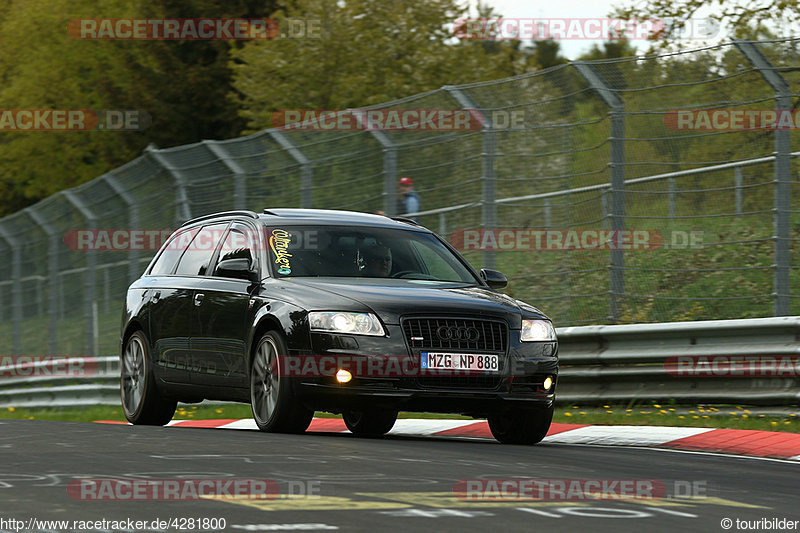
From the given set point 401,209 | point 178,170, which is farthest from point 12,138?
point 401,209

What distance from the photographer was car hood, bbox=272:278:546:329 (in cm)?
993

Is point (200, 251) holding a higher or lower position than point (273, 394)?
higher

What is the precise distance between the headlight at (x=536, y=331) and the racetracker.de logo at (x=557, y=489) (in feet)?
9.39

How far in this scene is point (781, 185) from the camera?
1223 cm

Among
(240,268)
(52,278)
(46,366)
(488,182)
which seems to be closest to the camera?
(240,268)

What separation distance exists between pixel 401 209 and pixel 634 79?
3.45 meters

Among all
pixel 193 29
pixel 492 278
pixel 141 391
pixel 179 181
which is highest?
pixel 193 29

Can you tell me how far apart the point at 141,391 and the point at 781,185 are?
560 cm

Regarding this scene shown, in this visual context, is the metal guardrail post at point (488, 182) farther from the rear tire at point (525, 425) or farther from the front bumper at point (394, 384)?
the front bumper at point (394, 384)

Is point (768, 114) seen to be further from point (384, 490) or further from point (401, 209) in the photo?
point (384, 490)

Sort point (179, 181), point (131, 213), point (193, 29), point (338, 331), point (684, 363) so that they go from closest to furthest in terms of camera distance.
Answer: point (338, 331) < point (684, 363) < point (179, 181) < point (131, 213) < point (193, 29)

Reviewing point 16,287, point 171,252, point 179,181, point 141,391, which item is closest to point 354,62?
point 16,287

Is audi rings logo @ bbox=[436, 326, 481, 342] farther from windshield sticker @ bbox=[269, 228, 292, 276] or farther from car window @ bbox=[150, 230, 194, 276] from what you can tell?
car window @ bbox=[150, 230, 194, 276]

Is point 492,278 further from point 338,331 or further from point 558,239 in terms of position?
point 558,239
